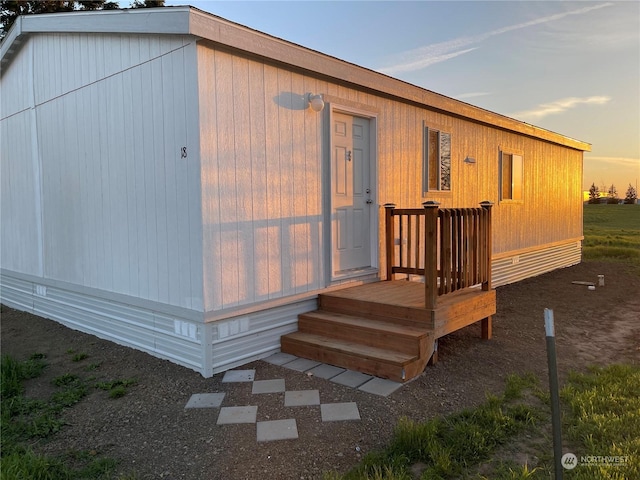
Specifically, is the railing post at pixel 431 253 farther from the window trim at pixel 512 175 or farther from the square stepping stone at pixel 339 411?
the window trim at pixel 512 175

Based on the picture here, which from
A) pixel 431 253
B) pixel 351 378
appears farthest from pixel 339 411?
pixel 431 253

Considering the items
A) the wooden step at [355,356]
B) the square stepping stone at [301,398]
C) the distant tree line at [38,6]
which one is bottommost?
the square stepping stone at [301,398]

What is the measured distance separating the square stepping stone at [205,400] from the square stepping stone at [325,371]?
2.55ft

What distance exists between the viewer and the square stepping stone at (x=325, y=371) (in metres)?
3.62

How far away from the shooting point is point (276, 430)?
2.74m

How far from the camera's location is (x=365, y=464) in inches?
91.7

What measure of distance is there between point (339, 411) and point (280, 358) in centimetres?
121

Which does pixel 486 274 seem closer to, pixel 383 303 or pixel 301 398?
pixel 383 303

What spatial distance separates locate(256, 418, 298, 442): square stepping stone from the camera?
2.66 metres

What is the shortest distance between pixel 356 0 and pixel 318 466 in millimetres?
7092

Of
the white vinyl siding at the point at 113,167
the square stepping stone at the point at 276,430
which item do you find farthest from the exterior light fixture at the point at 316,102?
the square stepping stone at the point at 276,430

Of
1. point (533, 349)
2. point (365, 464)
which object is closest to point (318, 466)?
point (365, 464)

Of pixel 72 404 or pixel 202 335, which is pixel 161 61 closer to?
pixel 202 335

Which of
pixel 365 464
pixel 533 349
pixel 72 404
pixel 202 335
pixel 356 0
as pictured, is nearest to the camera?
pixel 365 464
